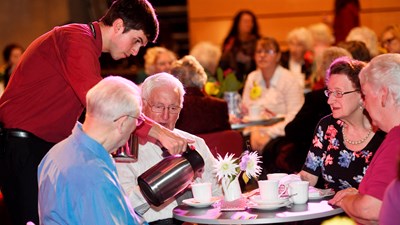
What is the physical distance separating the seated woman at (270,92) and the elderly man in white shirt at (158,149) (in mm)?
2596

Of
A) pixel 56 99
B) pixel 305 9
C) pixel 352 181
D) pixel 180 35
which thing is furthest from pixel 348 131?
pixel 180 35

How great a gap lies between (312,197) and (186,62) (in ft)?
6.14

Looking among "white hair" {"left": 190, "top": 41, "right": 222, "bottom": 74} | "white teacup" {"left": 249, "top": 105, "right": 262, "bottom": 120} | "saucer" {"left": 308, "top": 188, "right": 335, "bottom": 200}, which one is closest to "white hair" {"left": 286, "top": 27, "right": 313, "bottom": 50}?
"white hair" {"left": 190, "top": 41, "right": 222, "bottom": 74}

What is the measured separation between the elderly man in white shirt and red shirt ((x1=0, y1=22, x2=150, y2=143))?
37 cm

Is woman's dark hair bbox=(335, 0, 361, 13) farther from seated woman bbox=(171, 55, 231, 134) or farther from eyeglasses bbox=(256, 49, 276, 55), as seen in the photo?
→ seated woman bbox=(171, 55, 231, 134)

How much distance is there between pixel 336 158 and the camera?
157 inches

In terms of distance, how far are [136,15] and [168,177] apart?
2.55ft

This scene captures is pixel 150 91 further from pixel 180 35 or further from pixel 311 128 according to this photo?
pixel 180 35

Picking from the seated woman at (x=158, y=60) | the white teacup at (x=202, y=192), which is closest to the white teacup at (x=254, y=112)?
the seated woman at (x=158, y=60)

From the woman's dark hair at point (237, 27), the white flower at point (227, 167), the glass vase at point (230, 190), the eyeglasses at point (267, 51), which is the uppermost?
the woman's dark hair at point (237, 27)

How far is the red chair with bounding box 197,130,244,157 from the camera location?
4.87 metres

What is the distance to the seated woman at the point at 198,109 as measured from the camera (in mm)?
4902

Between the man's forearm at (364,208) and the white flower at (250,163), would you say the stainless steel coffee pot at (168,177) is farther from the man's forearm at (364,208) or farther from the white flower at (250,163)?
the man's forearm at (364,208)

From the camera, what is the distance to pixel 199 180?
4.08 m
